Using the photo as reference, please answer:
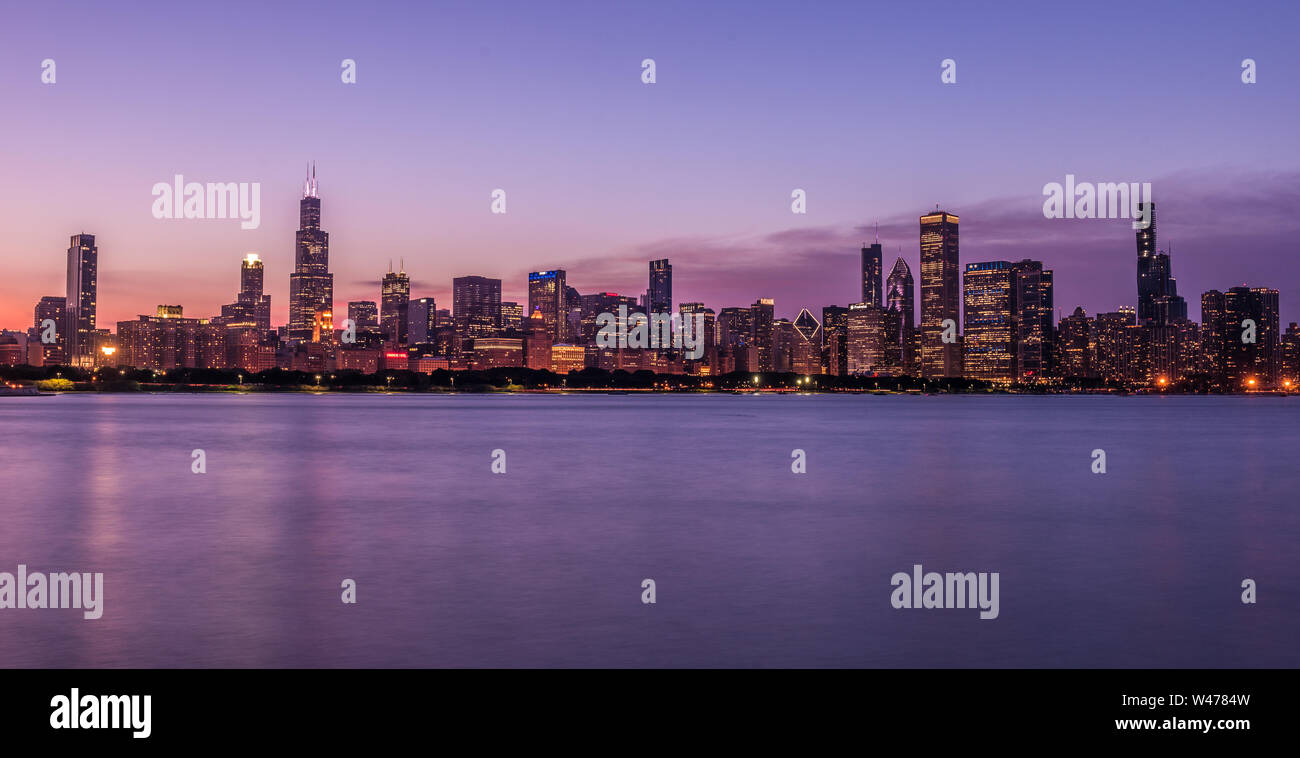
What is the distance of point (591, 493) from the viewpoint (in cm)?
3581

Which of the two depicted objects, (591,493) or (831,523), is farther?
(591,493)

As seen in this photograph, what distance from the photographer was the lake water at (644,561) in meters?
13.8

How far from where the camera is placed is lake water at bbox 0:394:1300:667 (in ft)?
45.2

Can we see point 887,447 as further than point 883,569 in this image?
Yes

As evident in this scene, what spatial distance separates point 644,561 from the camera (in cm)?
2122

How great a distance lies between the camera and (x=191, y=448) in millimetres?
61844

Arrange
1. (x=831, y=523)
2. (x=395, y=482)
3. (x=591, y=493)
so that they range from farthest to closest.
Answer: (x=395, y=482) → (x=591, y=493) → (x=831, y=523)
